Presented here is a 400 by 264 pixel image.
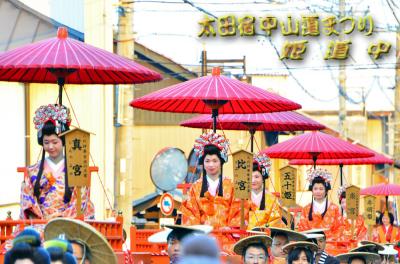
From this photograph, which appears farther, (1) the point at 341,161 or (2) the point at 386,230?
(2) the point at 386,230

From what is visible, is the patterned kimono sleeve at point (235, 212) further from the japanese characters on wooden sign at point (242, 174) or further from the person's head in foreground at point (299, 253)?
the person's head in foreground at point (299, 253)

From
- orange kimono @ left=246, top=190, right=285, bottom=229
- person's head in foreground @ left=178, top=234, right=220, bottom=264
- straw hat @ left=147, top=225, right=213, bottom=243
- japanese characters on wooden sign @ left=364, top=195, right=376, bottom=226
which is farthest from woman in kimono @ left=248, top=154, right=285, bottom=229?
person's head in foreground @ left=178, top=234, right=220, bottom=264

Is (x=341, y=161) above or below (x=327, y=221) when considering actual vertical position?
above

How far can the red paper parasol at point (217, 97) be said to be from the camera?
14.5 metres

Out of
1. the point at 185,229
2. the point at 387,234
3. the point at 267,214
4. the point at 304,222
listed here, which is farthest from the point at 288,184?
the point at 185,229

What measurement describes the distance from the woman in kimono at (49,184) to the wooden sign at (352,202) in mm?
8053

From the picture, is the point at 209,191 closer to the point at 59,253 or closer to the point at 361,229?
the point at 59,253

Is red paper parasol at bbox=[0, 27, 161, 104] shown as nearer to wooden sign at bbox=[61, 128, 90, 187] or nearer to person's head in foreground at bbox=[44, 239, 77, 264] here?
wooden sign at bbox=[61, 128, 90, 187]

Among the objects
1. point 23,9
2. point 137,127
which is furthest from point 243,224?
point 137,127

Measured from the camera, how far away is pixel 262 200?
56.5 ft

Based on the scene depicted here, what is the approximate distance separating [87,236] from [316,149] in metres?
13.0

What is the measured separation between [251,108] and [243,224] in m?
2.39

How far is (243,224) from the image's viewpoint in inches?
552

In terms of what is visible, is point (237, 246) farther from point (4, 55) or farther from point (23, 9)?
point (23, 9)
